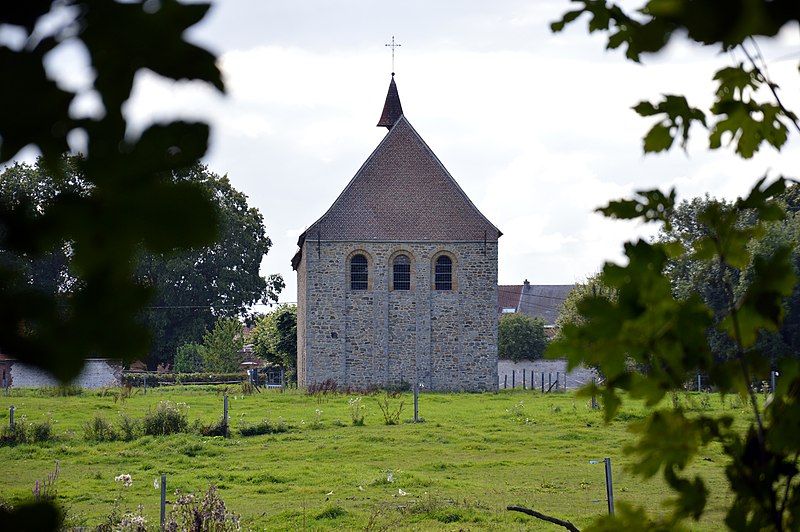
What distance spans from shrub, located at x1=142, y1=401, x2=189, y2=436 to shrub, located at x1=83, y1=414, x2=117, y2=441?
0.78 metres

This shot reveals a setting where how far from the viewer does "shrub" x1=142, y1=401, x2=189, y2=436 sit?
69.5 ft

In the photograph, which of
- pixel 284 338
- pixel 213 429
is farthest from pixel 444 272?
pixel 213 429

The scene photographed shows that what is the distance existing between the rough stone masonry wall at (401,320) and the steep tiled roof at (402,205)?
423 millimetres

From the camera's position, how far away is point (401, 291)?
36.2 m

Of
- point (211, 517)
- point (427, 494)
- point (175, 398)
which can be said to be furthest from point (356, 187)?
point (211, 517)

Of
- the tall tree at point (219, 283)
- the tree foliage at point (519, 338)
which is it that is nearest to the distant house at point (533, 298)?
the tree foliage at point (519, 338)

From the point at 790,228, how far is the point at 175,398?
24.5 metres

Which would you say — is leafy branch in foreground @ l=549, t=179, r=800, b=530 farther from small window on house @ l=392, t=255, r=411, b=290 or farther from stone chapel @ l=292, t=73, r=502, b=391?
small window on house @ l=392, t=255, r=411, b=290

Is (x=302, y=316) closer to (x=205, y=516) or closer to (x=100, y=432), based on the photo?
(x=100, y=432)

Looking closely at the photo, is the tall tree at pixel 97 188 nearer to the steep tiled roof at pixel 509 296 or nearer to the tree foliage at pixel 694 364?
the tree foliage at pixel 694 364

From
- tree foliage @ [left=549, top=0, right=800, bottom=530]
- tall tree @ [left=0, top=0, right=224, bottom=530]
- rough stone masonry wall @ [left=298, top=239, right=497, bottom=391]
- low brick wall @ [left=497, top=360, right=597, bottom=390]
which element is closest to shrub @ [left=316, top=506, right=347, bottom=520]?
tree foliage @ [left=549, top=0, right=800, bottom=530]

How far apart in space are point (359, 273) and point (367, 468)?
20.3m

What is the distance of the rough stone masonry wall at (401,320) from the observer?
35.8 meters

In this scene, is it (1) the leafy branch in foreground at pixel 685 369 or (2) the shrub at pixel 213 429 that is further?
(2) the shrub at pixel 213 429
